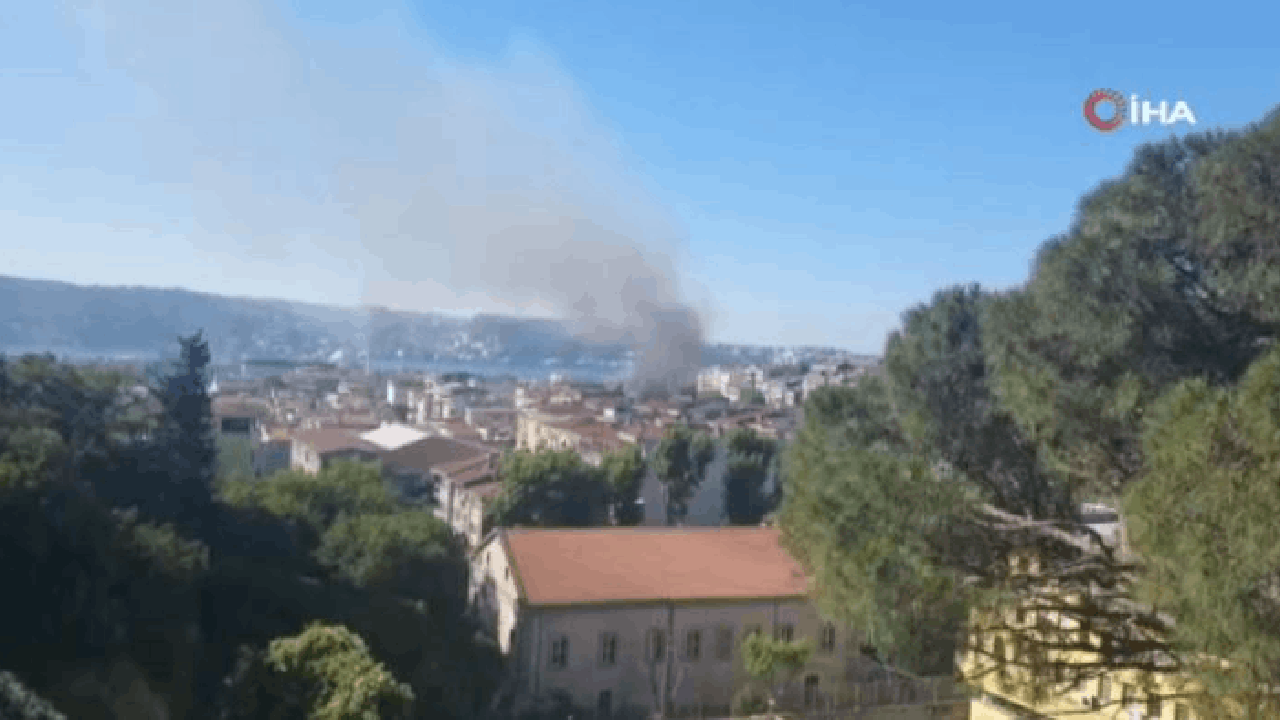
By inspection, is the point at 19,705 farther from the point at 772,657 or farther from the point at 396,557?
the point at 396,557

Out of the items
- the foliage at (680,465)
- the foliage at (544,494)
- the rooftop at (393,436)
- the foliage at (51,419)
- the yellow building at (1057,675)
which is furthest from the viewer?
the rooftop at (393,436)

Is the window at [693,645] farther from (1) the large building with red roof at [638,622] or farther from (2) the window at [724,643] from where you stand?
(2) the window at [724,643]

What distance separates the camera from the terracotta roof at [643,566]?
2173cm

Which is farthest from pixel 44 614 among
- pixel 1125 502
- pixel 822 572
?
pixel 1125 502

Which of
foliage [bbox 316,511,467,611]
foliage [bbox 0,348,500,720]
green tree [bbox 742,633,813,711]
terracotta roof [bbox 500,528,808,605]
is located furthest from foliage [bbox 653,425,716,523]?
green tree [bbox 742,633,813,711]

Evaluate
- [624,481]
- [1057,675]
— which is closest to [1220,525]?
[1057,675]

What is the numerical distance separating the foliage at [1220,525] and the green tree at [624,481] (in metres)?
27.8

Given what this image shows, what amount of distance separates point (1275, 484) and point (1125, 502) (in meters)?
0.80

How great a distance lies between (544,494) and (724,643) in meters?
10.3

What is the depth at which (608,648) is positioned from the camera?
2169cm

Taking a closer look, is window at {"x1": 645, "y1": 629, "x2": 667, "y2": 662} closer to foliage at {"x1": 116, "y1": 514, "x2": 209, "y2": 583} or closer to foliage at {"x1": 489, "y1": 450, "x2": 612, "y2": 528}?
foliage at {"x1": 116, "y1": 514, "x2": 209, "y2": 583}

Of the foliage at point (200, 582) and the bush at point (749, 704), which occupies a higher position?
the foliage at point (200, 582)

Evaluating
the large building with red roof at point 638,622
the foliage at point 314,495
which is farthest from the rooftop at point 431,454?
the large building with red roof at point 638,622

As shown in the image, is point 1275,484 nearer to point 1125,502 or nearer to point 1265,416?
point 1265,416
